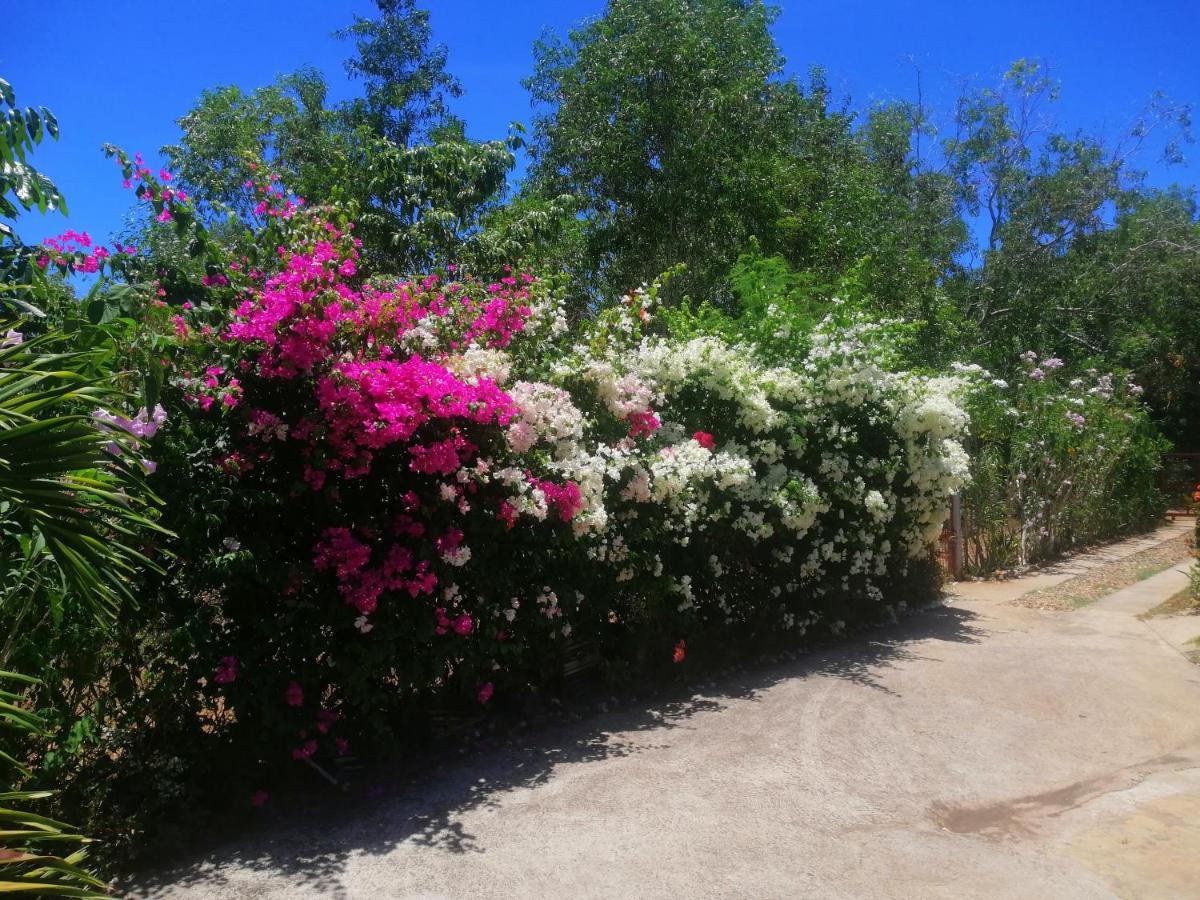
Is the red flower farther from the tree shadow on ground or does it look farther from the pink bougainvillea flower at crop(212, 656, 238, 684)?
the pink bougainvillea flower at crop(212, 656, 238, 684)

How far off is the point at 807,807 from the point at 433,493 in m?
2.50

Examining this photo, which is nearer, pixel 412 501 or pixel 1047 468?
pixel 412 501

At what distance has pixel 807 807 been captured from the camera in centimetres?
469

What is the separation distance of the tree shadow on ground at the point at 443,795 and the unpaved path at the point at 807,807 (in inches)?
0.6

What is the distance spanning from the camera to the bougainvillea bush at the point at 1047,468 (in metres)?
11.9

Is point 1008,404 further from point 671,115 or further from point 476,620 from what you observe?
point 476,620

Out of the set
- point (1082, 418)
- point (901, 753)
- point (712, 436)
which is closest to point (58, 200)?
point (712, 436)

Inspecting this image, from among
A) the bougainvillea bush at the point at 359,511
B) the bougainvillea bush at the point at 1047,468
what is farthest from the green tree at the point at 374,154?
the bougainvillea bush at the point at 1047,468

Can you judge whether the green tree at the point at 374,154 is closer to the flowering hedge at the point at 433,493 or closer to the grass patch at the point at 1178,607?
the flowering hedge at the point at 433,493

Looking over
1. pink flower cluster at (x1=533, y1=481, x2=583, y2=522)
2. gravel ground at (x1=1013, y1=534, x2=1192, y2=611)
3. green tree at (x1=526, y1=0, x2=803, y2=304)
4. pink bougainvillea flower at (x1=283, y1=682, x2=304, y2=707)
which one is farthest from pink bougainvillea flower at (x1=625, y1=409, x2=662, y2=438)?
green tree at (x1=526, y1=0, x2=803, y2=304)

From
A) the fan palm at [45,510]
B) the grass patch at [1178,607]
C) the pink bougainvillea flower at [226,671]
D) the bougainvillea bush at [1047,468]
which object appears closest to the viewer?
the fan palm at [45,510]

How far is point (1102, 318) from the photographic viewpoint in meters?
22.2

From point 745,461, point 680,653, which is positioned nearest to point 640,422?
point 745,461

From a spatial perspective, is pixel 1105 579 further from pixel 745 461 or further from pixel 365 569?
pixel 365 569
